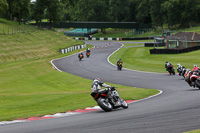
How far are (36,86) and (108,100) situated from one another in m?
16.4

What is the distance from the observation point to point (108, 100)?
50.7 ft

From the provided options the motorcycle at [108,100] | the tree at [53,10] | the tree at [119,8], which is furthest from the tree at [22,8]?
the motorcycle at [108,100]

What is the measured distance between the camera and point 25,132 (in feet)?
37.5

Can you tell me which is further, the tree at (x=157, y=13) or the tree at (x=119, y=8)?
the tree at (x=119, y=8)

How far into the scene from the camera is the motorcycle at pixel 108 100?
49.4 ft

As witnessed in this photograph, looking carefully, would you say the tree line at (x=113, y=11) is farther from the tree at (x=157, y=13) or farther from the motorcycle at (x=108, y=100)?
the motorcycle at (x=108, y=100)

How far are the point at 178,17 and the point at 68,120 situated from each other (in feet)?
365

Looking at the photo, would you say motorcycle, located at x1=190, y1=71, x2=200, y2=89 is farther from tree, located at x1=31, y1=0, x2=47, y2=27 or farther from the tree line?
tree, located at x1=31, y1=0, x2=47, y2=27

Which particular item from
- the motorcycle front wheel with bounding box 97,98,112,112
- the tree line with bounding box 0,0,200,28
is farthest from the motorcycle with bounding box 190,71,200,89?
the tree line with bounding box 0,0,200,28

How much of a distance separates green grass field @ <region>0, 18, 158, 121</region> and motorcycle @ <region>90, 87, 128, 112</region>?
6.26ft

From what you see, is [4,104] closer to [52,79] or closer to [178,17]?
[52,79]

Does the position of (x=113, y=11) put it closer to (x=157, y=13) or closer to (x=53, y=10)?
(x=157, y=13)

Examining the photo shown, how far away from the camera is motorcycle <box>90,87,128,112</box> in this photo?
1506cm

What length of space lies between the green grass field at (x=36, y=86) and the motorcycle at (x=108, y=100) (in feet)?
6.26
